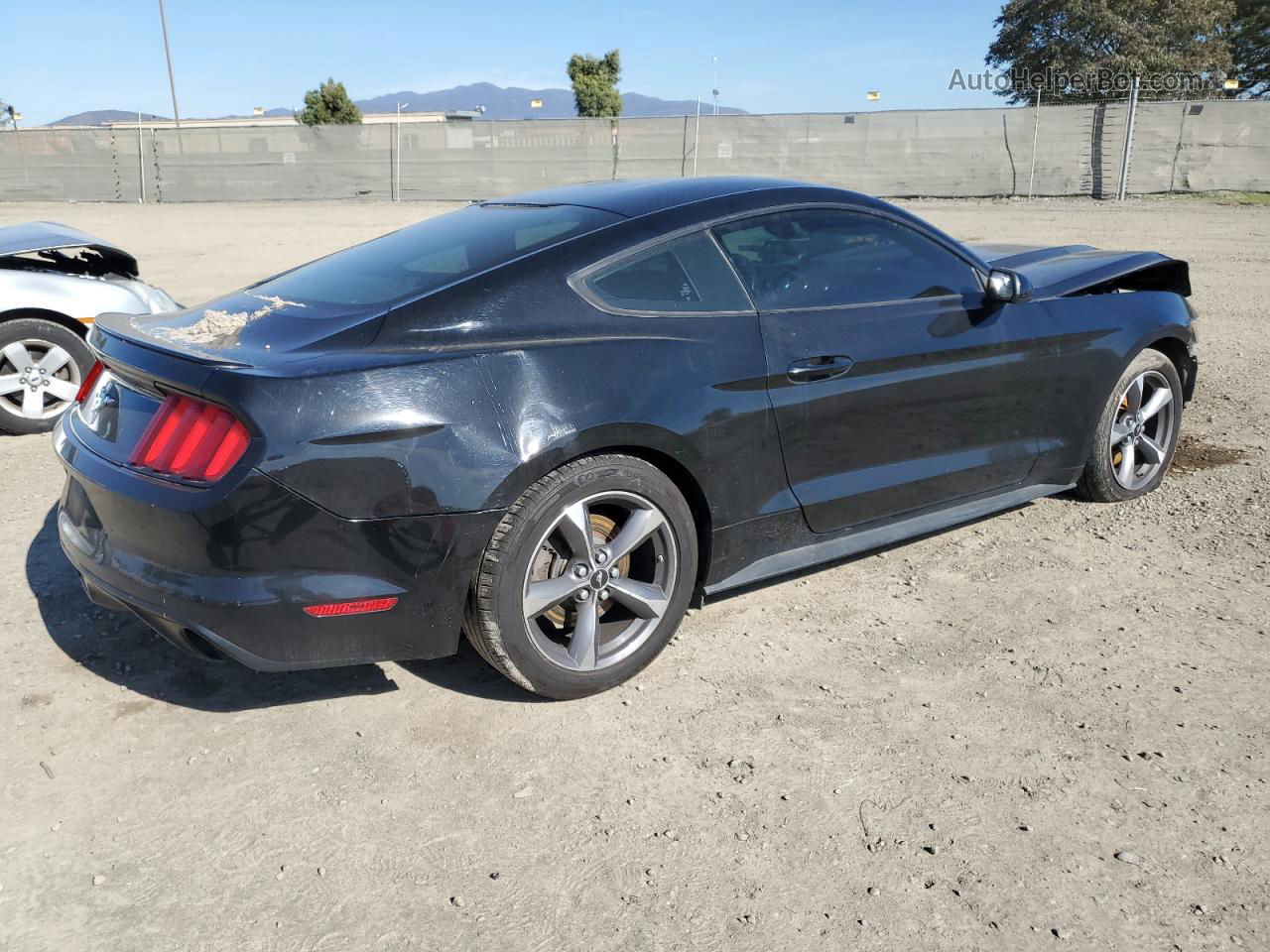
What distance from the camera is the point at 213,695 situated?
11.3 ft

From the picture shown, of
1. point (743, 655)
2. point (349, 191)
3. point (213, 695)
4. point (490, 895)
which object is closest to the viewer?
point (490, 895)

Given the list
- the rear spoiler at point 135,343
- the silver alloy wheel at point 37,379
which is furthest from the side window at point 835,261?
the silver alloy wheel at point 37,379

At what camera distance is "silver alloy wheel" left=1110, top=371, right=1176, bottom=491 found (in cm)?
491

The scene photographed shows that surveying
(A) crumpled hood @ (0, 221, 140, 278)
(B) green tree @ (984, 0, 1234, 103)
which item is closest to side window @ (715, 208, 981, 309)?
(A) crumpled hood @ (0, 221, 140, 278)

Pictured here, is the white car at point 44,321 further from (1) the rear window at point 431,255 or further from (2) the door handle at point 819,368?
(2) the door handle at point 819,368

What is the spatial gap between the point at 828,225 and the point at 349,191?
27.7 metres

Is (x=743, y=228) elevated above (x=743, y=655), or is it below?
above

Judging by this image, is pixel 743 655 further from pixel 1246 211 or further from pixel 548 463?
pixel 1246 211

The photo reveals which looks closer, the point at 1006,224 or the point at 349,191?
the point at 1006,224

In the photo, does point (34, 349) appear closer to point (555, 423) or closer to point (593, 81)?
point (555, 423)

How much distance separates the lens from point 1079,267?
4.83m

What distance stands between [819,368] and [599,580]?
1.07m

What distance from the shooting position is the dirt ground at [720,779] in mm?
2449

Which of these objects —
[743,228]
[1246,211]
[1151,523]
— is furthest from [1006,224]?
[743,228]
